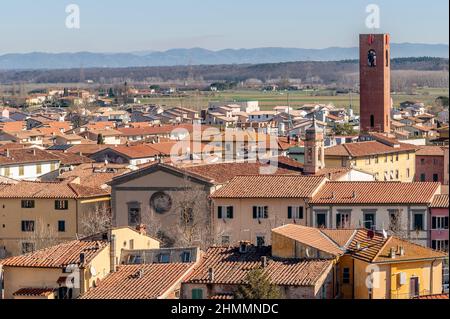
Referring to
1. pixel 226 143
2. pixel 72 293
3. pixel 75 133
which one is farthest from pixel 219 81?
pixel 72 293

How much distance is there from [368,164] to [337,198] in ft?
39.8

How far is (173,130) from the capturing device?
53125mm

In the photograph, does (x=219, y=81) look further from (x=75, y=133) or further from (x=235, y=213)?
(x=235, y=213)

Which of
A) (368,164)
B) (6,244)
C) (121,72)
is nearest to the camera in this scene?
(6,244)

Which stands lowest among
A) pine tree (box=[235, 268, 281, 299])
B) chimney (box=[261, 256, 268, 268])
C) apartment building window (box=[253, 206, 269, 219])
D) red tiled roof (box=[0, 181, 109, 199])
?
apartment building window (box=[253, 206, 269, 219])

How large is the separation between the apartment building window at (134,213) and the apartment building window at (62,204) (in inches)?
53.5

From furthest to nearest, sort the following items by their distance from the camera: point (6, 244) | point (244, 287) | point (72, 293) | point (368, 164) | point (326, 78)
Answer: point (326, 78), point (368, 164), point (6, 244), point (72, 293), point (244, 287)

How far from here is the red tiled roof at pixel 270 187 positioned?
22688 mm

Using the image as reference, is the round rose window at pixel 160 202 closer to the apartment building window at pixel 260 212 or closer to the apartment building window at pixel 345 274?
the apartment building window at pixel 260 212

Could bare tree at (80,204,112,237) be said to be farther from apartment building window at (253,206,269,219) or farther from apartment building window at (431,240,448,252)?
apartment building window at (431,240,448,252)

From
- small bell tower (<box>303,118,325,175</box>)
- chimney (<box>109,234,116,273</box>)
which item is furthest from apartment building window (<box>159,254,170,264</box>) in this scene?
small bell tower (<box>303,118,325,175</box>)

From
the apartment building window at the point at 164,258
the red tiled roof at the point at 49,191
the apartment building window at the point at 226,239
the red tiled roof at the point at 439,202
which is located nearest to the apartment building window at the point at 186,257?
the apartment building window at the point at 164,258

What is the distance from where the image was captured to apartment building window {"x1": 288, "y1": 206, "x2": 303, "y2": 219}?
22641 millimetres

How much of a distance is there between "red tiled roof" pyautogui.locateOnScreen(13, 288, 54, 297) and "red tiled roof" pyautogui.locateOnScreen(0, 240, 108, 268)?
302 mm
